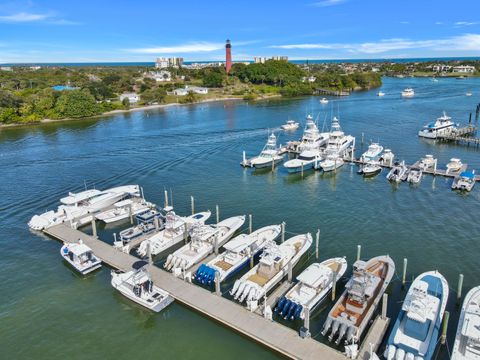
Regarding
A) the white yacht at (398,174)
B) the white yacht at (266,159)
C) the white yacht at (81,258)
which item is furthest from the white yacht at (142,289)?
the white yacht at (398,174)

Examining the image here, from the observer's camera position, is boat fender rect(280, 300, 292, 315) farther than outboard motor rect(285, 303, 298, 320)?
Yes

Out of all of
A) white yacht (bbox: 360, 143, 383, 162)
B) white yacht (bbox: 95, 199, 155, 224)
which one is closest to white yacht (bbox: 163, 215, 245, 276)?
white yacht (bbox: 95, 199, 155, 224)

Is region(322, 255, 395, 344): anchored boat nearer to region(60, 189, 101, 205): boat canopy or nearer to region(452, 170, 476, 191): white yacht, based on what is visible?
region(452, 170, 476, 191): white yacht

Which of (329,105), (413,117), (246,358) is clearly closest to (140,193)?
(246,358)

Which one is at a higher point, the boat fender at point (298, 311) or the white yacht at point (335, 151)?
the white yacht at point (335, 151)

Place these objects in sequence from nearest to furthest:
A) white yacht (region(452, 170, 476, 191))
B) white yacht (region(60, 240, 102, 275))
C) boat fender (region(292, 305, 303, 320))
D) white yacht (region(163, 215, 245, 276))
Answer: boat fender (region(292, 305, 303, 320)) → white yacht (region(163, 215, 245, 276)) → white yacht (region(60, 240, 102, 275)) → white yacht (region(452, 170, 476, 191))

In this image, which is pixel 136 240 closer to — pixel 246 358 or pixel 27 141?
pixel 246 358

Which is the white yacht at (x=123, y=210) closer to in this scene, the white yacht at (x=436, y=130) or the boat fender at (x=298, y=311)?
the boat fender at (x=298, y=311)
